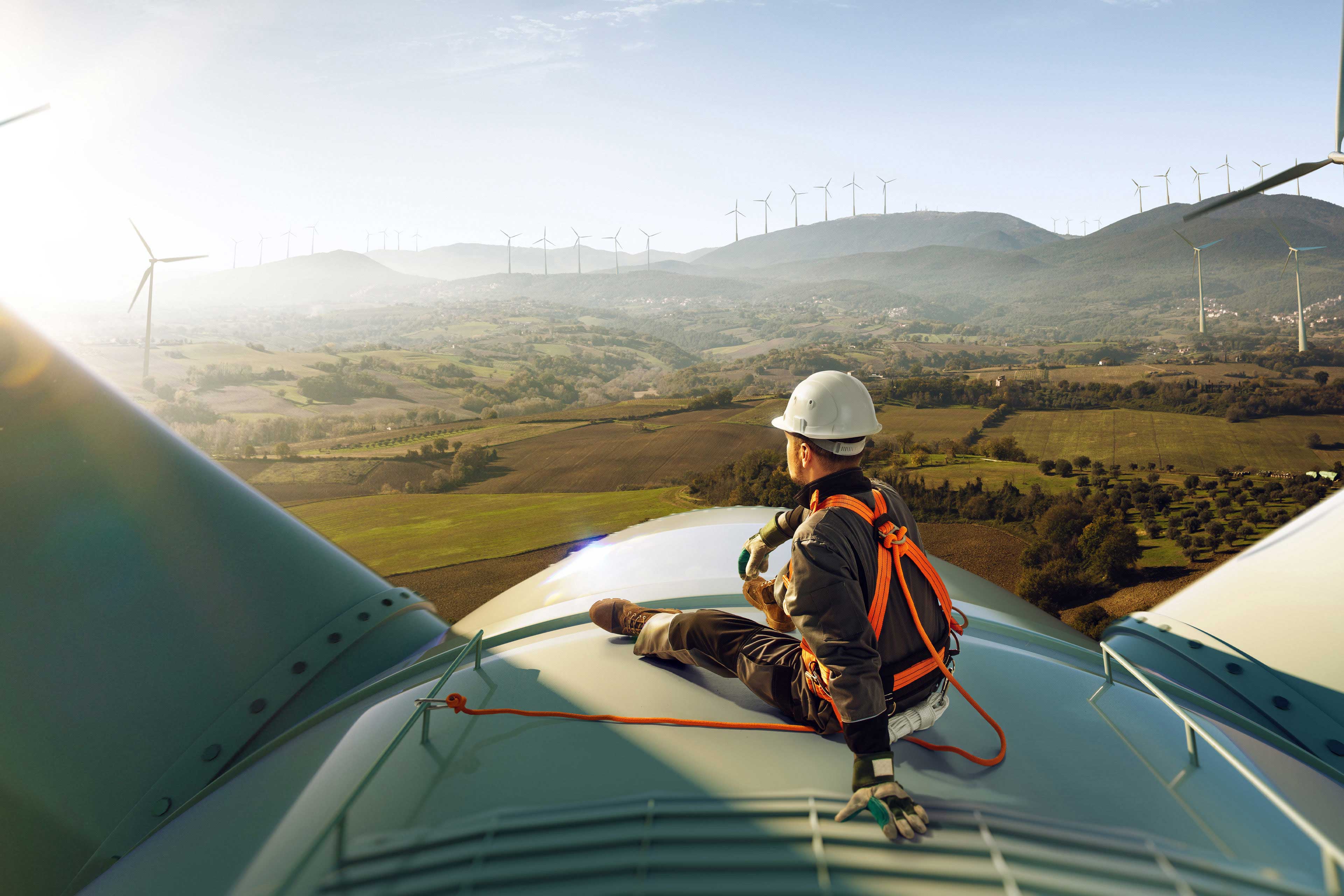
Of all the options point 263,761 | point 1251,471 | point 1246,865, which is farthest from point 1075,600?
point 263,761

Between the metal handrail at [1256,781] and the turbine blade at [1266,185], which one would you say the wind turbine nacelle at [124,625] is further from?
the turbine blade at [1266,185]

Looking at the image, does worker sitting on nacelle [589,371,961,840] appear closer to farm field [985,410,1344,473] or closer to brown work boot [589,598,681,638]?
brown work boot [589,598,681,638]

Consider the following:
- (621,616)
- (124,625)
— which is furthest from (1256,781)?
(124,625)

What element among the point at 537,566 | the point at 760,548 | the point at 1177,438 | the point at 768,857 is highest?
the point at 760,548

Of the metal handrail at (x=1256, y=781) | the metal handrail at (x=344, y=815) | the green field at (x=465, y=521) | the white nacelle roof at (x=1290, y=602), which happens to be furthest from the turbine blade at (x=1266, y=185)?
the green field at (x=465, y=521)

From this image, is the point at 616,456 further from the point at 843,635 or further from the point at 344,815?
the point at 843,635

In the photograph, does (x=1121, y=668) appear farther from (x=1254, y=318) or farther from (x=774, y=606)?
(x=1254, y=318)
